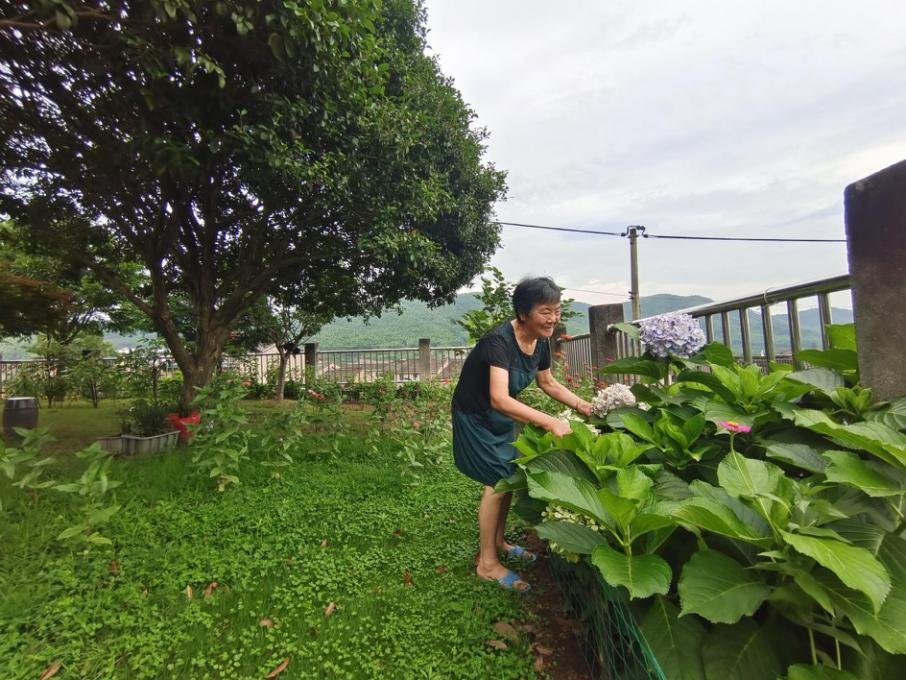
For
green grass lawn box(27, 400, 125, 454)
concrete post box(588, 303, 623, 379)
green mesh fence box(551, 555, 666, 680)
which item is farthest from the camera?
green grass lawn box(27, 400, 125, 454)

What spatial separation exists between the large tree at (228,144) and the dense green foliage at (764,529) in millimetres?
3510

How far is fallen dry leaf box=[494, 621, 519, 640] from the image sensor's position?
1.77m

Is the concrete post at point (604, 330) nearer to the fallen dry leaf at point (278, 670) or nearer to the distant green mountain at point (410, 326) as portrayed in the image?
the fallen dry leaf at point (278, 670)

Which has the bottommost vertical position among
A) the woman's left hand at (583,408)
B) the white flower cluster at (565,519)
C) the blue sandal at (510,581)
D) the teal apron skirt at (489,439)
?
the blue sandal at (510,581)

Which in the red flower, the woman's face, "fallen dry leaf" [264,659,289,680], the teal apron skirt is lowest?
"fallen dry leaf" [264,659,289,680]

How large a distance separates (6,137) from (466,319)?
5.07m

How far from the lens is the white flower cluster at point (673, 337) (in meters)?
1.70

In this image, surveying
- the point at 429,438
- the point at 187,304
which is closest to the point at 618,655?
the point at 429,438

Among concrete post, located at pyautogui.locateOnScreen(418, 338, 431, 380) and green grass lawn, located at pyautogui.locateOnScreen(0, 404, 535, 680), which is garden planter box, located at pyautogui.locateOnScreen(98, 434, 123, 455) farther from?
concrete post, located at pyautogui.locateOnScreen(418, 338, 431, 380)

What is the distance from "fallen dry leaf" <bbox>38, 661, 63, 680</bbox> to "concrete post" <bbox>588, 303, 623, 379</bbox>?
14.5 ft

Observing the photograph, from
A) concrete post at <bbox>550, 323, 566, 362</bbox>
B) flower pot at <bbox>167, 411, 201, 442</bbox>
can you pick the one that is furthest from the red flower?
flower pot at <bbox>167, 411, 201, 442</bbox>

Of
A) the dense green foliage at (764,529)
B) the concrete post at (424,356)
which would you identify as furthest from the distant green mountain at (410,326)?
the dense green foliage at (764,529)

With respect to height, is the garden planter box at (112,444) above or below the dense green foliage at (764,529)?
below

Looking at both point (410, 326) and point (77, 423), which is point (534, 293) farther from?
point (410, 326)
